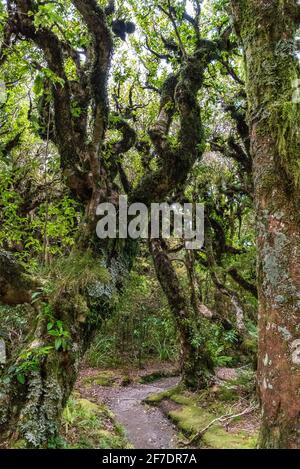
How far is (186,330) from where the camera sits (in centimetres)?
807

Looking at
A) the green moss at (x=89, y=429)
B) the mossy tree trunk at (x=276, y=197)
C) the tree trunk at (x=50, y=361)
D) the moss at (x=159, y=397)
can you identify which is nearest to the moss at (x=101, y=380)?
the moss at (x=159, y=397)

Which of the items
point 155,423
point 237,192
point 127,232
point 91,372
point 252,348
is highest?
point 237,192

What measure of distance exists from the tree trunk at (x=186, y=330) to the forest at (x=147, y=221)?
0.10ft

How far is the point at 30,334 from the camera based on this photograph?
4.35m

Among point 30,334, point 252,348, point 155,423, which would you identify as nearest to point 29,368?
point 30,334

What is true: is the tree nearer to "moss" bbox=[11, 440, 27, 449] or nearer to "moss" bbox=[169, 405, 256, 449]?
"moss" bbox=[11, 440, 27, 449]

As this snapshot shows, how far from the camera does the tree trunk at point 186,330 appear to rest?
8031mm

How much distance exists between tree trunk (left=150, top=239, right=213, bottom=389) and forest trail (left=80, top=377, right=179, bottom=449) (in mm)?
1101

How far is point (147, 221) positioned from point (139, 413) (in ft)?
13.5

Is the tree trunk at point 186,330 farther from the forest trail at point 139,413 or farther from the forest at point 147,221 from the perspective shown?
the forest trail at point 139,413

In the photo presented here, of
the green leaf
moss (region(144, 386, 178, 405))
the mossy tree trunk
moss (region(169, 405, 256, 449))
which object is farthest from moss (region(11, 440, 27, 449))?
moss (region(144, 386, 178, 405))

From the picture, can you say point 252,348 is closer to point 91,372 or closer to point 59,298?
point 59,298

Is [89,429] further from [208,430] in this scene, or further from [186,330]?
[186,330]
